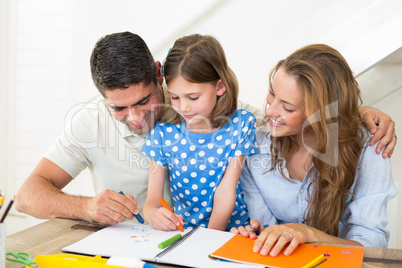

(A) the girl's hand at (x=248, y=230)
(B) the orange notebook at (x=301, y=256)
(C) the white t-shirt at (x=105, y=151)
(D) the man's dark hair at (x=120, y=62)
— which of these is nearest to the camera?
(B) the orange notebook at (x=301, y=256)

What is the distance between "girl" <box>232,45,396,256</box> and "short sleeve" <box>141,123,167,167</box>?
0.38m

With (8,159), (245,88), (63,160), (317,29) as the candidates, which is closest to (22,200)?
(63,160)

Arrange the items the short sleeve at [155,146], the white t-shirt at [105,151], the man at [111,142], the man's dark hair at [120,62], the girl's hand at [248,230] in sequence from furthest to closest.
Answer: the white t-shirt at [105,151] → the short sleeve at [155,146] → the man's dark hair at [120,62] → the man at [111,142] → the girl's hand at [248,230]

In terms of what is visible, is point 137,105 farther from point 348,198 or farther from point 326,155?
point 348,198

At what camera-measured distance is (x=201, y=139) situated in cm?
152

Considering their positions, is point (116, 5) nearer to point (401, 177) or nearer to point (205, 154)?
point (205, 154)

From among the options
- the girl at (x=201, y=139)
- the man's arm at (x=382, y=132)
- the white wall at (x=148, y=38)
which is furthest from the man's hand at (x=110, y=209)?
the white wall at (x=148, y=38)

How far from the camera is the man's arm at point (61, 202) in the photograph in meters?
1.16

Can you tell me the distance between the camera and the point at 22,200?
1.45 m

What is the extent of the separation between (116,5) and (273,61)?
1.11m

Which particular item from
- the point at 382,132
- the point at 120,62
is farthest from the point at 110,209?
the point at 382,132

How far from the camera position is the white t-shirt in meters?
1.63

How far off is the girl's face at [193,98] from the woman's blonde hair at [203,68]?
2 centimetres

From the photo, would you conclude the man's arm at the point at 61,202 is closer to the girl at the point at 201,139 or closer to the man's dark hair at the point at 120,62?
the girl at the point at 201,139
